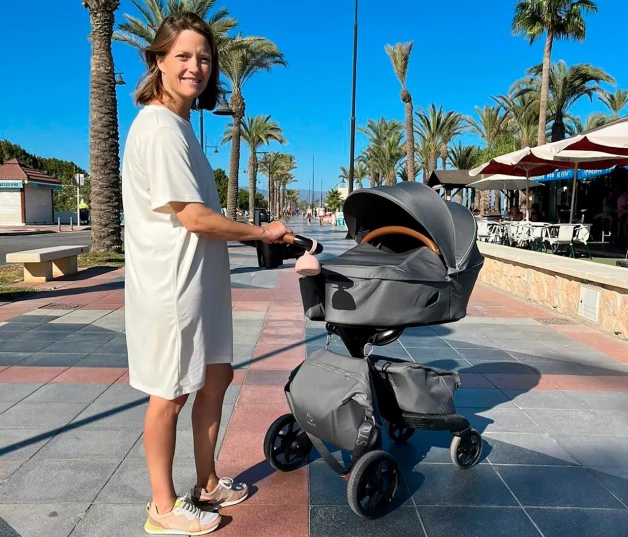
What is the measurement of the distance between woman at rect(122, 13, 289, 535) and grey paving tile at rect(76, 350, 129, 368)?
8.60 ft

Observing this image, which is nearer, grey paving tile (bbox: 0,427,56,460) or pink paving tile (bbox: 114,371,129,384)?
grey paving tile (bbox: 0,427,56,460)

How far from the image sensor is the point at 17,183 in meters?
39.6

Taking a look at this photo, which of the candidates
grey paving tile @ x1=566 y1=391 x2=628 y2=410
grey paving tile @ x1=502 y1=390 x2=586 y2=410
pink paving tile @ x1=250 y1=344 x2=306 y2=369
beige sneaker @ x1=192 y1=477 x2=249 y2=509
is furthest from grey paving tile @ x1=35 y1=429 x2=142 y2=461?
grey paving tile @ x1=566 y1=391 x2=628 y2=410

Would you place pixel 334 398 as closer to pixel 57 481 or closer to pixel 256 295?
pixel 57 481

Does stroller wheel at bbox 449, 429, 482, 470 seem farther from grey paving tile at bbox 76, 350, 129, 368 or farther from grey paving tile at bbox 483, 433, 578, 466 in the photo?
grey paving tile at bbox 76, 350, 129, 368

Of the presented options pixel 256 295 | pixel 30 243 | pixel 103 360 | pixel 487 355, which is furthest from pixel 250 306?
pixel 30 243

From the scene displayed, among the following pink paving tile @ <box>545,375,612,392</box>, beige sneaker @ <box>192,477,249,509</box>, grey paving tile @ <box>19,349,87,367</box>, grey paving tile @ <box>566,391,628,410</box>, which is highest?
beige sneaker @ <box>192,477,249,509</box>

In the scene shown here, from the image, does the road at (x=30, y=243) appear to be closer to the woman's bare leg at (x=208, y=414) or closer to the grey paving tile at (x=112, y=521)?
the grey paving tile at (x=112, y=521)

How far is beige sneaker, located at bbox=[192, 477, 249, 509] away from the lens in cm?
239

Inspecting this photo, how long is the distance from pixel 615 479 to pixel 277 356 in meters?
2.93

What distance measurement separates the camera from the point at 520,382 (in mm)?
4320

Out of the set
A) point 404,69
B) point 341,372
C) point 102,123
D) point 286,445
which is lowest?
point 286,445

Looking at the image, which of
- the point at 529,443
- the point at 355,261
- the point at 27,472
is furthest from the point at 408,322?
the point at 27,472

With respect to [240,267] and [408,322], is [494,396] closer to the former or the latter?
[408,322]
